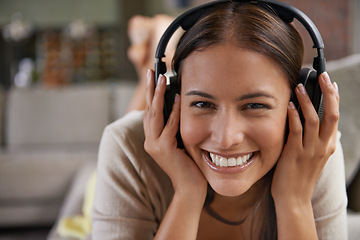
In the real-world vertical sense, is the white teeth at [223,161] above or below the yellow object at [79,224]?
above

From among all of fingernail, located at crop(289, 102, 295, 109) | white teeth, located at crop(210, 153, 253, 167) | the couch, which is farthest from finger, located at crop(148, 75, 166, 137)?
the couch

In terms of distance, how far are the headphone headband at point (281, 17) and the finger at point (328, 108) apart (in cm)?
2

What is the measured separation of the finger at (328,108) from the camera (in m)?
0.66

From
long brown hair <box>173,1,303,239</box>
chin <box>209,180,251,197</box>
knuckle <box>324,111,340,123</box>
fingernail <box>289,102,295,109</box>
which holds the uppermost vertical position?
long brown hair <box>173,1,303,239</box>

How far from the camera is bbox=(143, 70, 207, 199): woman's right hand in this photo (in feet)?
2.33

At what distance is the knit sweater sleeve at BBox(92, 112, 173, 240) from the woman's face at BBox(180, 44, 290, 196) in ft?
0.47

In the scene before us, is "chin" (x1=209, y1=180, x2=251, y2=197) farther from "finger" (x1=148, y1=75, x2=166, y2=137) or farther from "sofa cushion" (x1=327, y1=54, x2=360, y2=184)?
"sofa cushion" (x1=327, y1=54, x2=360, y2=184)

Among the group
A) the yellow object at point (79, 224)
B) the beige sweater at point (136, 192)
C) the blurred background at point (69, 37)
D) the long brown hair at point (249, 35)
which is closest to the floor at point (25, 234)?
the yellow object at point (79, 224)

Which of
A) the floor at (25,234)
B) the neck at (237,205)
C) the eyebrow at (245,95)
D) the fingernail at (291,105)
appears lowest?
the floor at (25,234)

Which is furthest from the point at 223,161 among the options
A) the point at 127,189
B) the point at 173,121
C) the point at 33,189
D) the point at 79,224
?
the point at 33,189

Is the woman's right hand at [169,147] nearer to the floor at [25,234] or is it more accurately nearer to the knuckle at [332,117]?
the knuckle at [332,117]

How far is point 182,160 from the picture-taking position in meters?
0.72

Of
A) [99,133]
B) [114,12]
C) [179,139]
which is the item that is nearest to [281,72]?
[179,139]

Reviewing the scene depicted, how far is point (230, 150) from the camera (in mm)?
651
